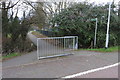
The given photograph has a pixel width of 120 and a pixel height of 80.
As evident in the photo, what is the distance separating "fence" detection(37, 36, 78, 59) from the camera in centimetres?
573

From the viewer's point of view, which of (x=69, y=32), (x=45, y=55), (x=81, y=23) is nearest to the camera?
(x=45, y=55)

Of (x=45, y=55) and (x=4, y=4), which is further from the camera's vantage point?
(x=4, y=4)

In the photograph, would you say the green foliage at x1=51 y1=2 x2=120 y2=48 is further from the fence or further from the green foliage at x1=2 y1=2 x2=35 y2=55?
the green foliage at x1=2 y1=2 x2=35 y2=55

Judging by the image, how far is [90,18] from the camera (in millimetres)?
8711

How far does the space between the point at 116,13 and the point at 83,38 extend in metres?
4.26

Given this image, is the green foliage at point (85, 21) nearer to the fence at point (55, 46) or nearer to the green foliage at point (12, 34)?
the fence at point (55, 46)

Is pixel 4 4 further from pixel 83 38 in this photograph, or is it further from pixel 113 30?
pixel 113 30

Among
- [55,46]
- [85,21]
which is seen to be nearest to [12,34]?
[55,46]

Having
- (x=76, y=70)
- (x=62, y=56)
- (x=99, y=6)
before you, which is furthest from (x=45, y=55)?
(x=99, y=6)

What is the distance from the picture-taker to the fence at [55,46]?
5.73 meters

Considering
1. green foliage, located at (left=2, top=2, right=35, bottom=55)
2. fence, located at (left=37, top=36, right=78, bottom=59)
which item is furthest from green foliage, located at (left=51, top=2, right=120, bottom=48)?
green foliage, located at (left=2, top=2, right=35, bottom=55)

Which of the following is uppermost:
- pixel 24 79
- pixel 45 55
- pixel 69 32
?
pixel 69 32

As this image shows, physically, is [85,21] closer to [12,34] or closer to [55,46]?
[55,46]

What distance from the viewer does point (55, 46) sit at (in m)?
6.27
